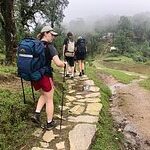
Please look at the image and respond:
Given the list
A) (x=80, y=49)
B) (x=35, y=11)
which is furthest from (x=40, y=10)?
(x=80, y=49)

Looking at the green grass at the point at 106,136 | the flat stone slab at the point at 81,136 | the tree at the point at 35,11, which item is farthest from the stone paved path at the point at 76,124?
the tree at the point at 35,11

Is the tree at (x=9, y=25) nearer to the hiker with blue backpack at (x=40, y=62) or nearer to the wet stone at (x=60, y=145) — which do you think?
the hiker with blue backpack at (x=40, y=62)

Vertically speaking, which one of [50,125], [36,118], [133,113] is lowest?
[133,113]

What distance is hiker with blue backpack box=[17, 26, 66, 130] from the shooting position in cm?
700

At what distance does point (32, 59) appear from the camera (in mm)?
6984

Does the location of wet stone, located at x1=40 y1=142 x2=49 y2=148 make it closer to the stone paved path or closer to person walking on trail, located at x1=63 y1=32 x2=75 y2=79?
the stone paved path

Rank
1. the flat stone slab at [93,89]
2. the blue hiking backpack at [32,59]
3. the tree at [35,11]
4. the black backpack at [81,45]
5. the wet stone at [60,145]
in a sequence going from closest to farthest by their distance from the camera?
the wet stone at [60,145], the blue hiking backpack at [32,59], the flat stone slab at [93,89], the black backpack at [81,45], the tree at [35,11]

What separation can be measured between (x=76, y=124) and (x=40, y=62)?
6.40 feet

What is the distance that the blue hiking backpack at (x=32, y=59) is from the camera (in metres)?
6.98

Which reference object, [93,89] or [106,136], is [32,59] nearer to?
[106,136]

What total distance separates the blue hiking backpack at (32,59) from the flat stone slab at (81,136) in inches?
57.4

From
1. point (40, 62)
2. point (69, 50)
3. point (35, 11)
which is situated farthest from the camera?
point (35, 11)

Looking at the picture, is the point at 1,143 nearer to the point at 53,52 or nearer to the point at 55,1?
the point at 53,52

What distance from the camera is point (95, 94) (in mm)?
11617
